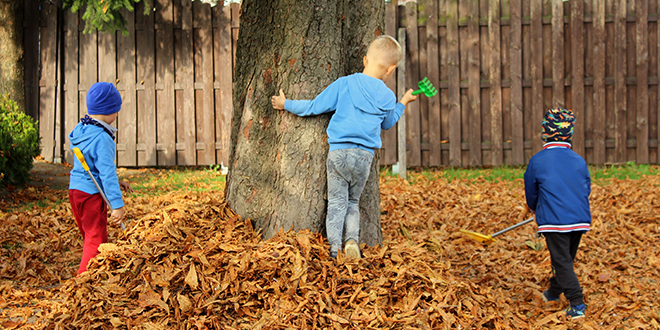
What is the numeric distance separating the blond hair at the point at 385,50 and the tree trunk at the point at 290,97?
0.81ft

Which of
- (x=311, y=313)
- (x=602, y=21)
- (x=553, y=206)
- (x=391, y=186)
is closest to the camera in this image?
(x=311, y=313)

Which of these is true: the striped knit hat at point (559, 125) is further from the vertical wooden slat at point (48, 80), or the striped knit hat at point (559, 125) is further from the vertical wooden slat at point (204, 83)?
the vertical wooden slat at point (48, 80)

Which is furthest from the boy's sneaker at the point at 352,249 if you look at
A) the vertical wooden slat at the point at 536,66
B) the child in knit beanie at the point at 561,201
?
the vertical wooden slat at the point at 536,66

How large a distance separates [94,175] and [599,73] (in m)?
7.71

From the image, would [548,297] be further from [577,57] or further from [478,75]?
[577,57]

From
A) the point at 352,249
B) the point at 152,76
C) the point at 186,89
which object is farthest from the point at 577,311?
the point at 152,76

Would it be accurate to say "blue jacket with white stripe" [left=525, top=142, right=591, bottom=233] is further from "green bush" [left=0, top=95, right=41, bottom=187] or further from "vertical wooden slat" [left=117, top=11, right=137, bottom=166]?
"vertical wooden slat" [left=117, top=11, right=137, bottom=166]

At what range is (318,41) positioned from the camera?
316 cm

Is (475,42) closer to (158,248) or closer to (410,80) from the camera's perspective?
(410,80)

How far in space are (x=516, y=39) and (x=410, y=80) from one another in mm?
1834

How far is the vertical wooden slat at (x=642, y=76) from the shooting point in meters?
7.83

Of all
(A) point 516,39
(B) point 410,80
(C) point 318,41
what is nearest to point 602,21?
(A) point 516,39

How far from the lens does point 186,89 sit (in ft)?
27.2

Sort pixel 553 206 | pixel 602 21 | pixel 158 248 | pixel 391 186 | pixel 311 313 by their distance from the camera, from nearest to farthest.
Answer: pixel 311 313 → pixel 158 248 → pixel 553 206 → pixel 391 186 → pixel 602 21
